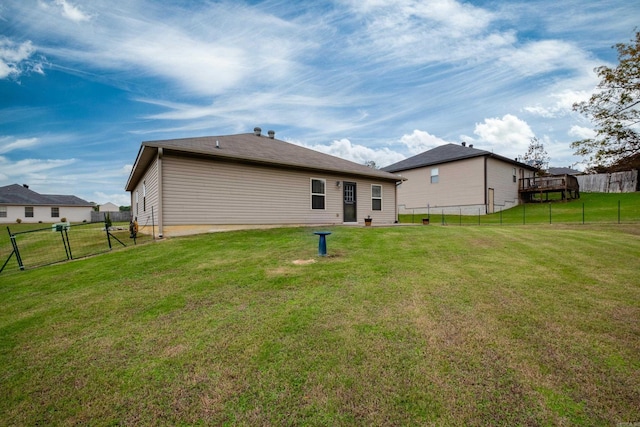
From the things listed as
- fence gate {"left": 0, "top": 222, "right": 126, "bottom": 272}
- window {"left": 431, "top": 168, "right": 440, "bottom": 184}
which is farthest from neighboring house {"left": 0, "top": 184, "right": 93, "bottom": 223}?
window {"left": 431, "top": 168, "right": 440, "bottom": 184}

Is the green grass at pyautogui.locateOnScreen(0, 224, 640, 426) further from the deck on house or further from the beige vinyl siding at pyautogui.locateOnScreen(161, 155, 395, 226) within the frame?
the deck on house

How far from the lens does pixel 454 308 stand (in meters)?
3.87

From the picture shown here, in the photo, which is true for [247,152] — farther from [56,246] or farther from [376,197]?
[376,197]

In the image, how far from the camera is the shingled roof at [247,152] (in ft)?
33.2

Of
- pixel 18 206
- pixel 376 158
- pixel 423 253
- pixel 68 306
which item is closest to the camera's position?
pixel 68 306

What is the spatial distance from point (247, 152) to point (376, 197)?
7703mm

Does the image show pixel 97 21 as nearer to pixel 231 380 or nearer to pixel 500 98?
pixel 231 380

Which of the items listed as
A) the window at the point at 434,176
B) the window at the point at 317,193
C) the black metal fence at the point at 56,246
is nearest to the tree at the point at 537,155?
the window at the point at 434,176

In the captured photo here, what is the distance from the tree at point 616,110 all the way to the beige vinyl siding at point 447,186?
8.42 metres

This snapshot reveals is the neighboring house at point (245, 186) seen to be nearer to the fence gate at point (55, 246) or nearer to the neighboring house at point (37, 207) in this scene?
the fence gate at point (55, 246)

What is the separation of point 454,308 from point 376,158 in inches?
2166

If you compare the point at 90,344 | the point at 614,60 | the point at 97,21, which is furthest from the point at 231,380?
the point at 614,60

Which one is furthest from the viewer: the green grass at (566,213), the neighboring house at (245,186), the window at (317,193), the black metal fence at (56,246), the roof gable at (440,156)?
the roof gable at (440,156)

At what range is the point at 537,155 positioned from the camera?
120ft
